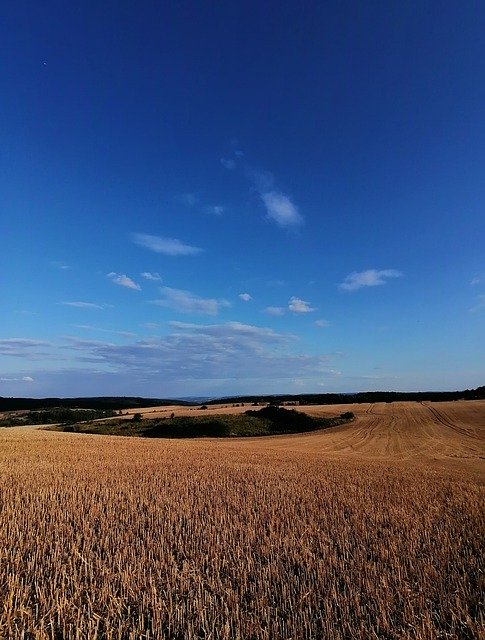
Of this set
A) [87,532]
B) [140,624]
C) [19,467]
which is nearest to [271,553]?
[140,624]

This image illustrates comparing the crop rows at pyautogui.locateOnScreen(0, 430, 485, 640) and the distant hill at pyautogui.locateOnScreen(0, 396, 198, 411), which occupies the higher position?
the distant hill at pyautogui.locateOnScreen(0, 396, 198, 411)

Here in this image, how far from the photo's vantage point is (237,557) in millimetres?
6324

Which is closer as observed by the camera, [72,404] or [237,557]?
[237,557]

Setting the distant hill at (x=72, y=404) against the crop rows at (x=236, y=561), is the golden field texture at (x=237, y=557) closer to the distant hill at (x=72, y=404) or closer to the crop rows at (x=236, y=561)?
the crop rows at (x=236, y=561)

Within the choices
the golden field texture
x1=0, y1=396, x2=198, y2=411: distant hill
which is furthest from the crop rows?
x1=0, y1=396, x2=198, y2=411: distant hill

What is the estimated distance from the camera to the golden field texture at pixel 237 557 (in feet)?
14.6

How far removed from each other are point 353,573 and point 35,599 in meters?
4.12

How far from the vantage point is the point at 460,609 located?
186 inches

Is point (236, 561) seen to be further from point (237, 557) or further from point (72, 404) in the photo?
point (72, 404)

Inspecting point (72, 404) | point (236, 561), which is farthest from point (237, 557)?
point (72, 404)

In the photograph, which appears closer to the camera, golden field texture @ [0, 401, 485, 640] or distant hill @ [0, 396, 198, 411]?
golden field texture @ [0, 401, 485, 640]

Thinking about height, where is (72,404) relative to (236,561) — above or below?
above

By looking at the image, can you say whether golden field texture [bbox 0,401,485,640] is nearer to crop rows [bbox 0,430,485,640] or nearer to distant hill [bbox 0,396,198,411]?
crop rows [bbox 0,430,485,640]

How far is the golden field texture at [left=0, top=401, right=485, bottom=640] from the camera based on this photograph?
446 centimetres
